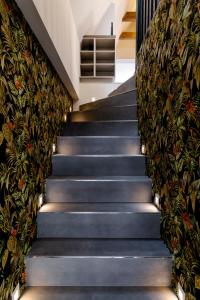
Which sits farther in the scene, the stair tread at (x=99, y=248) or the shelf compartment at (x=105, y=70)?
the shelf compartment at (x=105, y=70)

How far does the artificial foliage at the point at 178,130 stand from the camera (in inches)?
48.3

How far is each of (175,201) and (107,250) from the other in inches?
22.3

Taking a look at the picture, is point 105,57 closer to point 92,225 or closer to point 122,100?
point 122,100

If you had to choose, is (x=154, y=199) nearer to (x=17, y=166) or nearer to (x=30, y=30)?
(x=17, y=166)

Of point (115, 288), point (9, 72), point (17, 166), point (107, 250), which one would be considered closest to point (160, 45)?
point (9, 72)

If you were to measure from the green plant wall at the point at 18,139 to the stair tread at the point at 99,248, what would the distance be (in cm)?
12

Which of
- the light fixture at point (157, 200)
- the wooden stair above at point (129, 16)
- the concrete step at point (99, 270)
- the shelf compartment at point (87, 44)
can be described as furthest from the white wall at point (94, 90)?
the concrete step at point (99, 270)

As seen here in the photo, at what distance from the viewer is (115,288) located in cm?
159

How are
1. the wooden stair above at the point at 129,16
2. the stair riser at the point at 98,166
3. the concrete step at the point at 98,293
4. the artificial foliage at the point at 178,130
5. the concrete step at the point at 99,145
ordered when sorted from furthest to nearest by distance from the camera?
1. the wooden stair above at the point at 129,16
2. the concrete step at the point at 99,145
3. the stair riser at the point at 98,166
4. the concrete step at the point at 98,293
5. the artificial foliage at the point at 178,130

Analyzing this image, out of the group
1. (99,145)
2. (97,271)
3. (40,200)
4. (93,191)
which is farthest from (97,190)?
(97,271)

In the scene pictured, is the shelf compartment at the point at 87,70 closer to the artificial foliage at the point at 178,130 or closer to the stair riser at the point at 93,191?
the artificial foliage at the point at 178,130

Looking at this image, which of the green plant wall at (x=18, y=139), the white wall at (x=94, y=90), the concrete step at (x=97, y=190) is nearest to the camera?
the green plant wall at (x=18, y=139)

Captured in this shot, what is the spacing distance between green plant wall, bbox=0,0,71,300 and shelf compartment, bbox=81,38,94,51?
119 inches

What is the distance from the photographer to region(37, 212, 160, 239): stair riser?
192 cm
